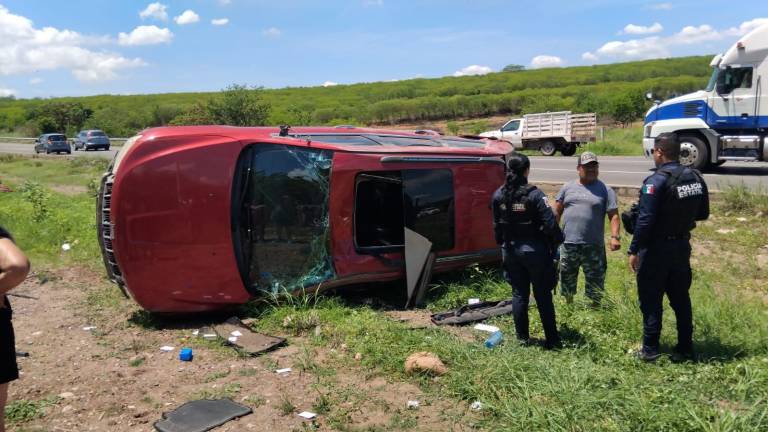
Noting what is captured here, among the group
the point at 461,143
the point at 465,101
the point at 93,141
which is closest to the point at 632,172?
the point at 461,143

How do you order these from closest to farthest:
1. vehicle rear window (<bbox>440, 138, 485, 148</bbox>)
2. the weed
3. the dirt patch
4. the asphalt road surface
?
the dirt patch → the weed → vehicle rear window (<bbox>440, 138, 485, 148</bbox>) → the asphalt road surface

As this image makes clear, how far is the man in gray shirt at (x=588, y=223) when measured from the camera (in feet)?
17.1

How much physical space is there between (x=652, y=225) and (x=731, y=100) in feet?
42.6

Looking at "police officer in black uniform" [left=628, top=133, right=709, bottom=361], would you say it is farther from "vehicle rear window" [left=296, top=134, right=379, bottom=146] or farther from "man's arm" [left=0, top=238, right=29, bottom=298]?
"man's arm" [left=0, top=238, right=29, bottom=298]

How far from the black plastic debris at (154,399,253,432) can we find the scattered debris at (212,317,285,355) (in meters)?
0.87

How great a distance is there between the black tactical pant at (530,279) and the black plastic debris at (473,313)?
78 cm

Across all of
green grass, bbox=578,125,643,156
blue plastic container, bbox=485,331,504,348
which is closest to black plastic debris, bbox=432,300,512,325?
blue plastic container, bbox=485,331,504,348

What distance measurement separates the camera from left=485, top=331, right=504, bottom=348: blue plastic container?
4734mm

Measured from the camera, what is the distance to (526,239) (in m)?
4.58

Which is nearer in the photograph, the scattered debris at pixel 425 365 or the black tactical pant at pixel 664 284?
the black tactical pant at pixel 664 284

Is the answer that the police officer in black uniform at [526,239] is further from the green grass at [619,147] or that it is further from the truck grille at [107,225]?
the green grass at [619,147]

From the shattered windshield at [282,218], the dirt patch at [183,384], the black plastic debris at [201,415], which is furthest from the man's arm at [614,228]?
the black plastic debris at [201,415]

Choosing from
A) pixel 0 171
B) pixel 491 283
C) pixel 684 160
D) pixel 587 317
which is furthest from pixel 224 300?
pixel 0 171

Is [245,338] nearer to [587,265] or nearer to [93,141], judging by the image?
[587,265]
